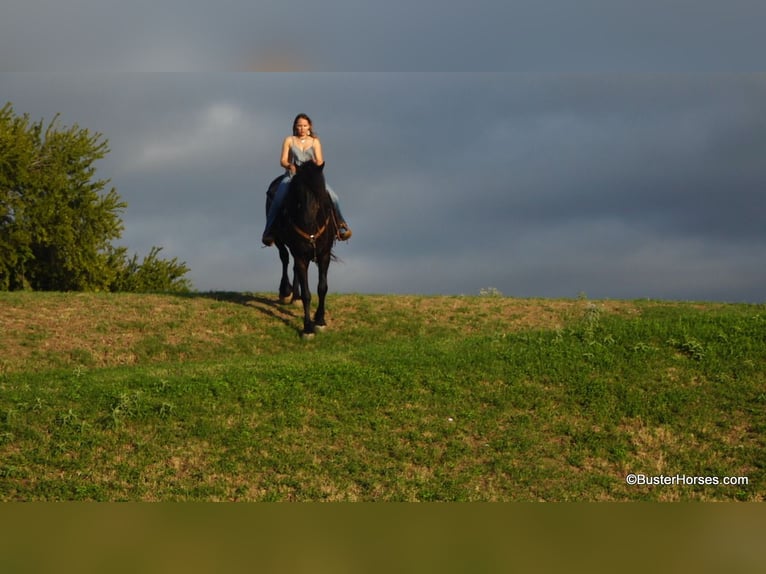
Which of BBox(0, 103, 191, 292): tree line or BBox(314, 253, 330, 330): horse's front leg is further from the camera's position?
BBox(0, 103, 191, 292): tree line

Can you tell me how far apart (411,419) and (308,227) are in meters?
8.05

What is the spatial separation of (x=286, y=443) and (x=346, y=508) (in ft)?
14.2

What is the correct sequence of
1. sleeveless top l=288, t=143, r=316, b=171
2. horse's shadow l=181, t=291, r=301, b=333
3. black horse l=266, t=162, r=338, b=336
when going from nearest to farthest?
black horse l=266, t=162, r=338, b=336 → sleeveless top l=288, t=143, r=316, b=171 → horse's shadow l=181, t=291, r=301, b=333

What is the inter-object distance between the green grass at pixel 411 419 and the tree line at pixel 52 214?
23031 millimetres

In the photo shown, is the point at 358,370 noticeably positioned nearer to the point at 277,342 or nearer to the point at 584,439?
the point at 584,439

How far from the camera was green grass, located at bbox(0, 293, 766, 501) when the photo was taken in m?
11.5

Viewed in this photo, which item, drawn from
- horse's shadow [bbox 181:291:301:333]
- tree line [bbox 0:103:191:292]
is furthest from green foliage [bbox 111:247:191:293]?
horse's shadow [bbox 181:291:301:333]

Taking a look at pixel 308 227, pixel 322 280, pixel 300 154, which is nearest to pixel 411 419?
pixel 308 227

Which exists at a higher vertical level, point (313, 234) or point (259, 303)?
point (313, 234)

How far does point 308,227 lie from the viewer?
20062 mm

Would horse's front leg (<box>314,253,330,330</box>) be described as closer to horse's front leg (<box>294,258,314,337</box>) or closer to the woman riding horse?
horse's front leg (<box>294,258,314,337</box>)

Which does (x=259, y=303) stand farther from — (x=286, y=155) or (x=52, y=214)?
(x=52, y=214)

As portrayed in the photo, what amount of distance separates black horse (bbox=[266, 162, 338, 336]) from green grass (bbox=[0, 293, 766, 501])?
2.20 meters

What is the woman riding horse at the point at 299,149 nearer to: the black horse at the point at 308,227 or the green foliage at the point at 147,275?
the black horse at the point at 308,227
